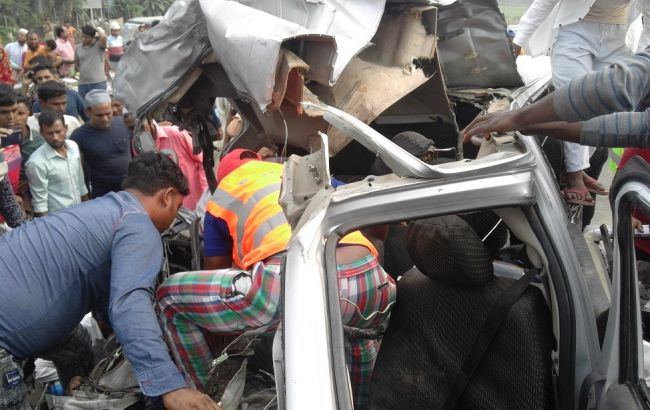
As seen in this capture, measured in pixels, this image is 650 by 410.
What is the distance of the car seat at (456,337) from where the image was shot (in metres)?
1.74

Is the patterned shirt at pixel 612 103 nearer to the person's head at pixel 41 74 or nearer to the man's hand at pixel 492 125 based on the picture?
the man's hand at pixel 492 125

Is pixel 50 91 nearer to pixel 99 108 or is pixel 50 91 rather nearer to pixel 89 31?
pixel 99 108

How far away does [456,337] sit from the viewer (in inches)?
76.2

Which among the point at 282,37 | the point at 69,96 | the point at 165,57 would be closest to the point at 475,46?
the point at 282,37

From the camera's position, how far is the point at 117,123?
5.04 meters

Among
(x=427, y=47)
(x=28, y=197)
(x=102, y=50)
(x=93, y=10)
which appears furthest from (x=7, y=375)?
(x=93, y=10)

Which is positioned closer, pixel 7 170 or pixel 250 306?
pixel 250 306

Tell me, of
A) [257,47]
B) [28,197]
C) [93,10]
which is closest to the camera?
[257,47]

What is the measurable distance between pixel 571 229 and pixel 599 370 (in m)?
0.43

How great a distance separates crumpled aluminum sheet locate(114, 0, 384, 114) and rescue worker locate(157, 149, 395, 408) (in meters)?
0.59

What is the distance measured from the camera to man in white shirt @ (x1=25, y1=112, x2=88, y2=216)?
14.2 feet

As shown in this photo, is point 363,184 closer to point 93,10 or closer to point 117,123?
point 117,123

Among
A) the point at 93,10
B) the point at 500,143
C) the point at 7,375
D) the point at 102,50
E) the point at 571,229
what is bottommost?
the point at 93,10

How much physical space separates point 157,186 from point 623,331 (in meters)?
1.87
